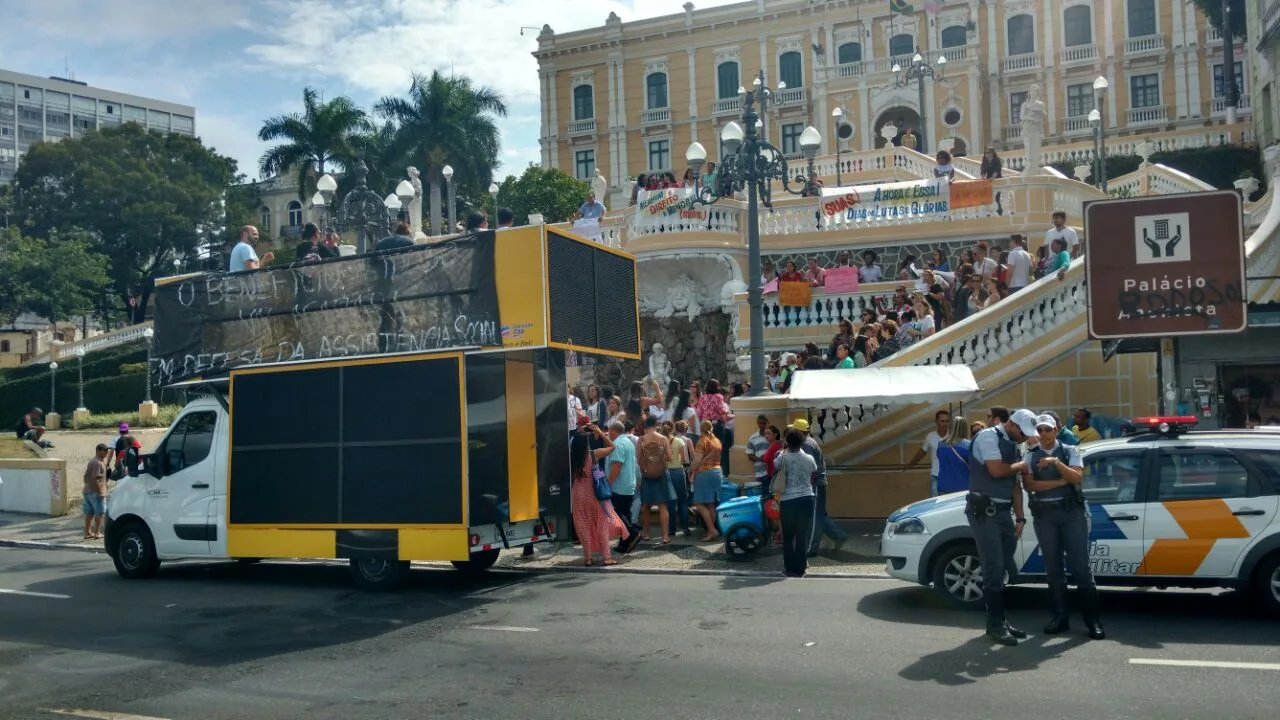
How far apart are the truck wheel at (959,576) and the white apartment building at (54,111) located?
10225 centimetres

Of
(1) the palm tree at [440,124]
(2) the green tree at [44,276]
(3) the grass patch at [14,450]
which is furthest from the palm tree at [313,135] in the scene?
(3) the grass patch at [14,450]

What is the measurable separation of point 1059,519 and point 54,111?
118 metres

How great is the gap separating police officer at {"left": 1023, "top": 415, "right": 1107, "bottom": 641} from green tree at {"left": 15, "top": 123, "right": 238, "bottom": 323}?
207 feet

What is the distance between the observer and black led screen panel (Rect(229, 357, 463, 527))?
39.3 ft

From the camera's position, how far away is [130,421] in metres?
39.0

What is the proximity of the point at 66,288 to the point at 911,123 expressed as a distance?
136ft

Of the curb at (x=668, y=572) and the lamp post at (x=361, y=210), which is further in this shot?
the lamp post at (x=361, y=210)

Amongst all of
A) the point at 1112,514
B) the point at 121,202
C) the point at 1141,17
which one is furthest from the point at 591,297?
the point at 121,202

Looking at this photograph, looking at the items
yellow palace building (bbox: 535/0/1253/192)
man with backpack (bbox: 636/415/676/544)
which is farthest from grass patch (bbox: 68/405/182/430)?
man with backpack (bbox: 636/415/676/544)

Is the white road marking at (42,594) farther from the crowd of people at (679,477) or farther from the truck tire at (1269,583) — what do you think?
the truck tire at (1269,583)

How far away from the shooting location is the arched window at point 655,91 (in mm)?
58531

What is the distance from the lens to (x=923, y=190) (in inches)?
980

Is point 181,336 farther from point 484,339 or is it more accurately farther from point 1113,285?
point 1113,285

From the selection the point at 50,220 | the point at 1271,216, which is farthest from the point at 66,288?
the point at 1271,216
